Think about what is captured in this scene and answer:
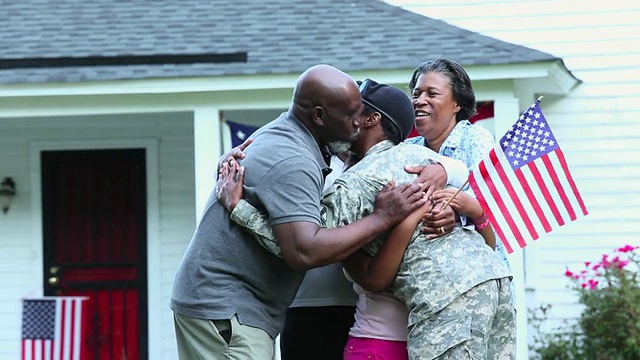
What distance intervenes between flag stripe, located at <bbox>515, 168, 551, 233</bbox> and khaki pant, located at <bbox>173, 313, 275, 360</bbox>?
1183 mm

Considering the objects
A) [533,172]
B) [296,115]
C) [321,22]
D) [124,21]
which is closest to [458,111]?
[533,172]

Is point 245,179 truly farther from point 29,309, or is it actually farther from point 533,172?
point 29,309

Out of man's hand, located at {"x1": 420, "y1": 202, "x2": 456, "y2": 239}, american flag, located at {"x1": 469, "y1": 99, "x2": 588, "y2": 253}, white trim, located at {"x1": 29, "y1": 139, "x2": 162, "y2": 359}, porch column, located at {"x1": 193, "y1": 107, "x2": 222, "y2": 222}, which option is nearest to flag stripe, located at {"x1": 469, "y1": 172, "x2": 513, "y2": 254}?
american flag, located at {"x1": 469, "y1": 99, "x2": 588, "y2": 253}

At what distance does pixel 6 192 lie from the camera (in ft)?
31.8

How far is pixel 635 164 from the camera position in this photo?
9.37 metres

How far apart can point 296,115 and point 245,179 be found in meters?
0.27

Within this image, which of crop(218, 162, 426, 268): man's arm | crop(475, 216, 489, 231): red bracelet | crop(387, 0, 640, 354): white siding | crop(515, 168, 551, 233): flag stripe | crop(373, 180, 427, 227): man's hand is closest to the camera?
crop(218, 162, 426, 268): man's arm

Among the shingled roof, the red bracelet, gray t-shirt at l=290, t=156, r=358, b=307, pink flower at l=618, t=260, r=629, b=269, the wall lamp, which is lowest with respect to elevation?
pink flower at l=618, t=260, r=629, b=269

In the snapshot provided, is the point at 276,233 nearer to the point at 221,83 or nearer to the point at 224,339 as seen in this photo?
the point at 224,339

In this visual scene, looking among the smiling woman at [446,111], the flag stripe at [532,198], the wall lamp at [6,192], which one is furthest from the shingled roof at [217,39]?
the flag stripe at [532,198]

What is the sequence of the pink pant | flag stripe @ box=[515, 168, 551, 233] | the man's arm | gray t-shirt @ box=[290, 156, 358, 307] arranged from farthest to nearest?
1. flag stripe @ box=[515, 168, 551, 233]
2. gray t-shirt @ box=[290, 156, 358, 307]
3. the pink pant
4. the man's arm

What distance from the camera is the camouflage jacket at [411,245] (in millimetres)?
3357

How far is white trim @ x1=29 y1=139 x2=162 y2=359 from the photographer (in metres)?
9.70

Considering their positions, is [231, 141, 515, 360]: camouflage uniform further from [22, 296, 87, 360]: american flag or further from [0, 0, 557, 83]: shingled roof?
[22, 296, 87, 360]: american flag
